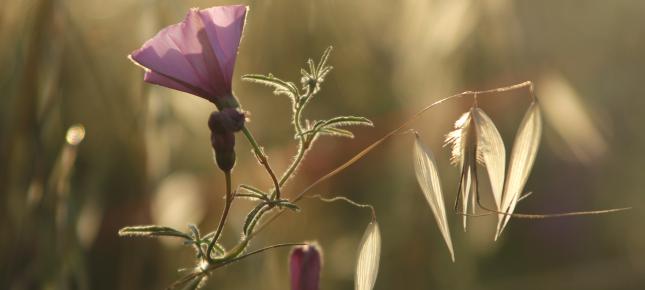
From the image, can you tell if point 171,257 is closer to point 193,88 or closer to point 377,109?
point 377,109

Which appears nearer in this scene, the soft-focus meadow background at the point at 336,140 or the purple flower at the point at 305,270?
the purple flower at the point at 305,270

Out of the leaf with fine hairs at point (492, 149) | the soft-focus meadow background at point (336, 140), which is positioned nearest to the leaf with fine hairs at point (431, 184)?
the leaf with fine hairs at point (492, 149)

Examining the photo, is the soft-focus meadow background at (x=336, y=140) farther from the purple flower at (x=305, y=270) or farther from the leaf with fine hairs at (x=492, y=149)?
the leaf with fine hairs at (x=492, y=149)

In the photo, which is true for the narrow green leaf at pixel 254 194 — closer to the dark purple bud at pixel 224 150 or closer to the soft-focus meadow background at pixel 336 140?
the dark purple bud at pixel 224 150

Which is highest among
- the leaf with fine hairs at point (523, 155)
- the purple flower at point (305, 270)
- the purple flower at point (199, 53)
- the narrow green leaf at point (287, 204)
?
the purple flower at point (199, 53)

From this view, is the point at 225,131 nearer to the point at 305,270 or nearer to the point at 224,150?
the point at 224,150

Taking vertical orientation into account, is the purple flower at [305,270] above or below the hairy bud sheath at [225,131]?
below
